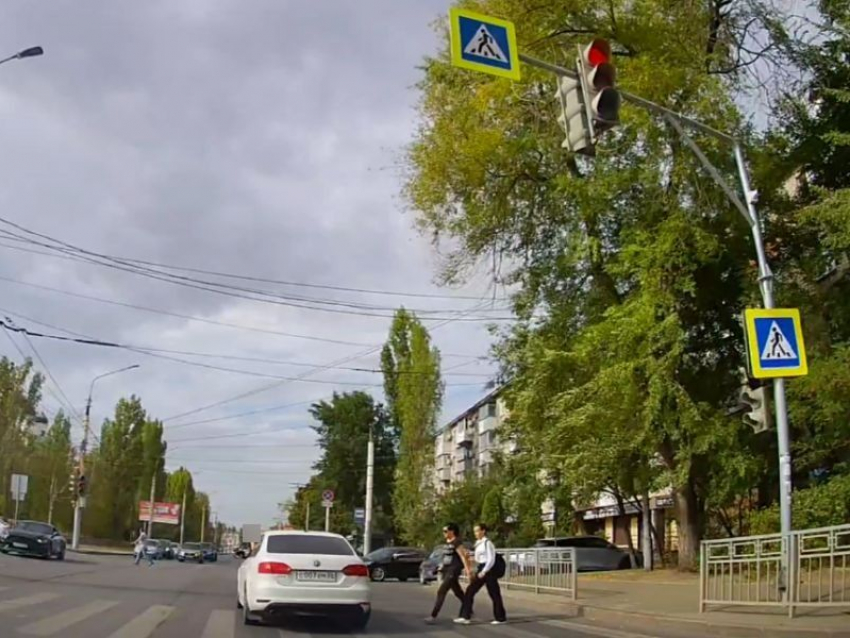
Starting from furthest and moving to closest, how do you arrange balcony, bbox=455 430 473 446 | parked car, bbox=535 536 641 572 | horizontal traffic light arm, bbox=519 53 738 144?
balcony, bbox=455 430 473 446
parked car, bbox=535 536 641 572
horizontal traffic light arm, bbox=519 53 738 144

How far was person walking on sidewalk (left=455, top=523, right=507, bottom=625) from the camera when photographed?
1487cm

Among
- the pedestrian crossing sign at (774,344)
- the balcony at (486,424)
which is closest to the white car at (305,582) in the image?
the pedestrian crossing sign at (774,344)

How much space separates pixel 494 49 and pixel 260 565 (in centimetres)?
777

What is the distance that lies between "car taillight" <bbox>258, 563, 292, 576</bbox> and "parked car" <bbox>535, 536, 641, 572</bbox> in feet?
63.3

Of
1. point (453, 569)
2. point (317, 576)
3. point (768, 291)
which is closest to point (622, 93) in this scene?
point (768, 291)

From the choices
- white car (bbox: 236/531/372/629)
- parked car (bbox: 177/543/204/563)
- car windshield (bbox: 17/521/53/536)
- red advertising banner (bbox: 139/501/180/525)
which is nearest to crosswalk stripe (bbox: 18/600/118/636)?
white car (bbox: 236/531/372/629)

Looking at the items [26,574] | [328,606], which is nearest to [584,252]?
[328,606]

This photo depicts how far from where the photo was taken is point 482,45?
9.54 meters

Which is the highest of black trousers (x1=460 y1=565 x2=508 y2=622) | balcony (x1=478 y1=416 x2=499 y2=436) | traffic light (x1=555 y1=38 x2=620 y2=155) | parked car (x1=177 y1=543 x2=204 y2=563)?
balcony (x1=478 y1=416 x2=499 y2=436)

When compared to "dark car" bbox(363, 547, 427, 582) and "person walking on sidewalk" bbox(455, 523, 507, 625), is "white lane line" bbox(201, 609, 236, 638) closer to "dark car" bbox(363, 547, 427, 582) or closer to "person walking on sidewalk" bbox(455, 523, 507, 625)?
"person walking on sidewalk" bbox(455, 523, 507, 625)

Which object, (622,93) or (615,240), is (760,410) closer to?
(622,93)

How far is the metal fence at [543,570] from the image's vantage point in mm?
19047

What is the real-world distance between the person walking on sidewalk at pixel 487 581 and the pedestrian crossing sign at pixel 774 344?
16.7 ft

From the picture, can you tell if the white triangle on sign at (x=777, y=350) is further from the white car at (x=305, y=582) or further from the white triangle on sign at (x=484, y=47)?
the white triangle on sign at (x=484, y=47)
